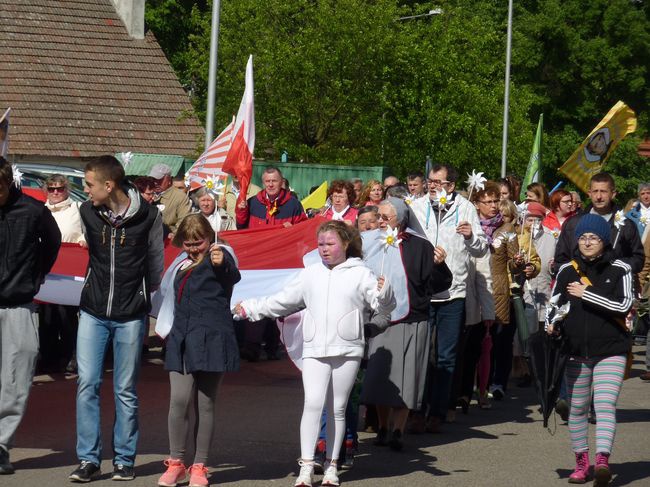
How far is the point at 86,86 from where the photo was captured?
4050 cm

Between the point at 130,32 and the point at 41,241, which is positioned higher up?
the point at 130,32

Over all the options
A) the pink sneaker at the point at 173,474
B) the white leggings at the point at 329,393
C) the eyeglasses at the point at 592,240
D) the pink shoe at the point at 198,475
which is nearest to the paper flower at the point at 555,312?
the eyeglasses at the point at 592,240

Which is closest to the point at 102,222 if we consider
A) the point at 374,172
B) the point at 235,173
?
the point at 235,173

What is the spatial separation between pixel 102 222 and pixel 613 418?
138 inches

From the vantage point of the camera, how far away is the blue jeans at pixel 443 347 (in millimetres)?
11430

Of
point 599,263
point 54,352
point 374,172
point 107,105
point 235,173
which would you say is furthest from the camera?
point 107,105

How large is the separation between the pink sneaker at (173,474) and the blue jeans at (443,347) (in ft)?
10.7

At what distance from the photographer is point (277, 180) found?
14125 mm

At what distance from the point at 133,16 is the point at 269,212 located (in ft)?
97.1

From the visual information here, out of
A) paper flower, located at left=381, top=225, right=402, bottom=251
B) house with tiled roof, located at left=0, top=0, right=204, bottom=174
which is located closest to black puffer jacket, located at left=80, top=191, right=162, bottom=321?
paper flower, located at left=381, top=225, right=402, bottom=251

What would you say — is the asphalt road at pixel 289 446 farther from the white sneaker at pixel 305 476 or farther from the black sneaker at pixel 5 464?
the white sneaker at pixel 305 476

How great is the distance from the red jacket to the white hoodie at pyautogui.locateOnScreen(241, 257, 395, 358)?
529 cm

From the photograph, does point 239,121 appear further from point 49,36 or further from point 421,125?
point 49,36

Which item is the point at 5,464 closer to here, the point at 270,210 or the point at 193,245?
the point at 193,245
